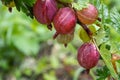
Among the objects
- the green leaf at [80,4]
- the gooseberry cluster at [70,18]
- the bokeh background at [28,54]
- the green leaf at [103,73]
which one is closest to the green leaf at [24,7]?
the gooseberry cluster at [70,18]

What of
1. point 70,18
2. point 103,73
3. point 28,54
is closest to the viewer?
point 70,18

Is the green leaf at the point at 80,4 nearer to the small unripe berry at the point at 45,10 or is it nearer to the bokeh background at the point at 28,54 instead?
the small unripe berry at the point at 45,10

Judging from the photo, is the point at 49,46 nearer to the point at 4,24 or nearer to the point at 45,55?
the point at 45,55

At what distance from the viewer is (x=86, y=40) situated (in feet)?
3.77

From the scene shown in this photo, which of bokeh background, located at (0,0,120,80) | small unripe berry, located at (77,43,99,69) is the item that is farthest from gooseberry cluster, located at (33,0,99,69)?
bokeh background, located at (0,0,120,80)

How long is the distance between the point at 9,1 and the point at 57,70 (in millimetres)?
3169

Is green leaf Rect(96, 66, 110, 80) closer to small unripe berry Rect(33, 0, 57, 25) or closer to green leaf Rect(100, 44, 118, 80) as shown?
green leaf Rect(100, 44, 118, 80)

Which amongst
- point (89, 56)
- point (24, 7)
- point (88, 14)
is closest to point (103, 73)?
point (89, 56)

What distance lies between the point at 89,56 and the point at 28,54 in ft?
10.3

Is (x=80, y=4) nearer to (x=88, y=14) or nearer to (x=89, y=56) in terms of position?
(x=88, y=14)

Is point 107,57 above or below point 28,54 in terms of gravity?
above

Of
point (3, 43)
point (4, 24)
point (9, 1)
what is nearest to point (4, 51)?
point (3, 43)

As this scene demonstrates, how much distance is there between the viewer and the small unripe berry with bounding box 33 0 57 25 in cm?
108

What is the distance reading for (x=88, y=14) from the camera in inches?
41.8
